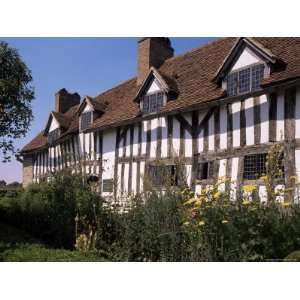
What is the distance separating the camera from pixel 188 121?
8.16 m

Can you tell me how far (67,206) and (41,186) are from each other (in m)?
1.44

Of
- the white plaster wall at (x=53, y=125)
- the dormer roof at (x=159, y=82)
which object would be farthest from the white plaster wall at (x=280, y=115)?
the white plaster wall at (x=53, y=125)

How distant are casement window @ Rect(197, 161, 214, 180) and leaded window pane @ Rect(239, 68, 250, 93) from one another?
147cm

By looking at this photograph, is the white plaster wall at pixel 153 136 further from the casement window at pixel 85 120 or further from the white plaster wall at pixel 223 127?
the casement window at pixel 85 120

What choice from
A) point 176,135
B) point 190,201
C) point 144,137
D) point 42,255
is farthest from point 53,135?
point 190,201

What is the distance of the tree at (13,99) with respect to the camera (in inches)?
242

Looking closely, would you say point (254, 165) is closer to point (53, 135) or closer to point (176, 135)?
point (176, 135)

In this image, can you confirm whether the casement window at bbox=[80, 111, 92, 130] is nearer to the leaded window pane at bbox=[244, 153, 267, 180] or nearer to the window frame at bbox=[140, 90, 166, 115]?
the window frame at bbox=[140, 90, 166, 115]

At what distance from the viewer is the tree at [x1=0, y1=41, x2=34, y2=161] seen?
6.14m

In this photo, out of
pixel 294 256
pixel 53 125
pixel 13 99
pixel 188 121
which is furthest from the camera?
pixel 53 125

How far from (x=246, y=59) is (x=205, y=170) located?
7.19 feet

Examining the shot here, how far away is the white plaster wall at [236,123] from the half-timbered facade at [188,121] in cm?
2
